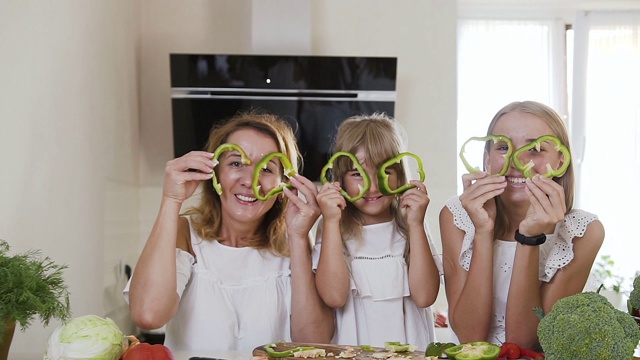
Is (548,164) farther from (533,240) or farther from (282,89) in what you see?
(282,89)

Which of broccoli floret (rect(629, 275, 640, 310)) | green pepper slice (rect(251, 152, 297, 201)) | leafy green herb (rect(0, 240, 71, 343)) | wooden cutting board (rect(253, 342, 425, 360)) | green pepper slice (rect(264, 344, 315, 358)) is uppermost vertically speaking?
green pepper slice (rect(251, 152, 297, 201))

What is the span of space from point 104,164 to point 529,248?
1.94 metres

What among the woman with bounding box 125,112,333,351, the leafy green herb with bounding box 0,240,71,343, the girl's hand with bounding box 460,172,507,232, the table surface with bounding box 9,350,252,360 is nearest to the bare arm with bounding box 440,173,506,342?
the girl's hand with bounding box 460,172,507,232

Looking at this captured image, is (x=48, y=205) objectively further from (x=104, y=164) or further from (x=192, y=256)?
(x=104, y=164)

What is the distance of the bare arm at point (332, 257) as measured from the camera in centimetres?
198

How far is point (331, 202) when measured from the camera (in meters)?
1.98

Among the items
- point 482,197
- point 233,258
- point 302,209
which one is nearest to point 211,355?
point 233,258

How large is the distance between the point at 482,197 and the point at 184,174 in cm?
76

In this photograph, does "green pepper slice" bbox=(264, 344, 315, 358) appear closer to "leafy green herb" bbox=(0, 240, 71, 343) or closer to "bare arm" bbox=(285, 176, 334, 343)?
"bare arm" bbox=(285, 176, 334, 343)

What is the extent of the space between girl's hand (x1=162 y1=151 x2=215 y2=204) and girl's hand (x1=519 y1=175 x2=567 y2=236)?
2.63 ft

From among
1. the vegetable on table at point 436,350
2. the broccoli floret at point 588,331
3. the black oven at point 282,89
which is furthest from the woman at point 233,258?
the black oven at point 282,89

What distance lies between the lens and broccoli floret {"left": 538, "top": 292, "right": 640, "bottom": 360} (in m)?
1.37

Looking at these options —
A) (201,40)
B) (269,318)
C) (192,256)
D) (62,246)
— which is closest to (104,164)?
(62,246)

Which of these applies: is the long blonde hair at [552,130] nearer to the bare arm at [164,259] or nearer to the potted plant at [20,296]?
the bare arm at [164,259]
